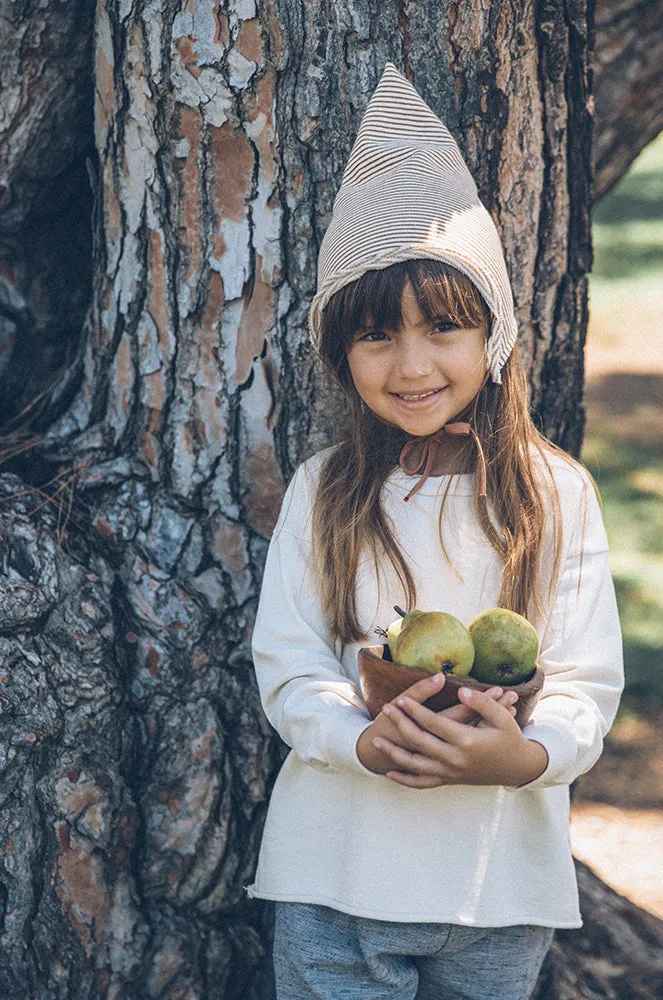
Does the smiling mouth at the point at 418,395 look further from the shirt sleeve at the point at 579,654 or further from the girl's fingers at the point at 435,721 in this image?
the girl's fingers at the point at 435,721

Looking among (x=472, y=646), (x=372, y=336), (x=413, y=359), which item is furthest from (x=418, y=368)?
(x=472, y=646)

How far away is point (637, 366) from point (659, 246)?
2.66 metres

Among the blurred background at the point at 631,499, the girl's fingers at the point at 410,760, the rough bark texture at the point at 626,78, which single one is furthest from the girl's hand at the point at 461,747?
the rough bark texture at the point at 626,78

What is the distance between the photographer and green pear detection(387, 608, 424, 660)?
196cm

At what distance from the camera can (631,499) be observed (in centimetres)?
630

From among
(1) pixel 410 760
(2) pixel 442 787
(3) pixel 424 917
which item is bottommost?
(3) pixel 424 917

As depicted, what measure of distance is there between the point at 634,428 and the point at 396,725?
586cm

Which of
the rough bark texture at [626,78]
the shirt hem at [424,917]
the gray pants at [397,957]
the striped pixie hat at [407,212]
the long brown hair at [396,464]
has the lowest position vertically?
the gray pants at [397,957]

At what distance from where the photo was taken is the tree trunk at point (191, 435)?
239 centimetres

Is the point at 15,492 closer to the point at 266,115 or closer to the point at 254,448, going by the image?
the point at 254,448

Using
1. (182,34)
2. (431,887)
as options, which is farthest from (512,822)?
(182,34)

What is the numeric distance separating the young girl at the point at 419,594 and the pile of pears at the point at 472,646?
0.54ft

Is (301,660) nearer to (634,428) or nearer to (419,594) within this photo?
(419,594)

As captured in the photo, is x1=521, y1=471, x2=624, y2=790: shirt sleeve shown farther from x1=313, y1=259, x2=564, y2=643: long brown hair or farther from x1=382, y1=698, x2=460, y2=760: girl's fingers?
x1=382, y1=698, x2=460, y2=760: girl's fingers
